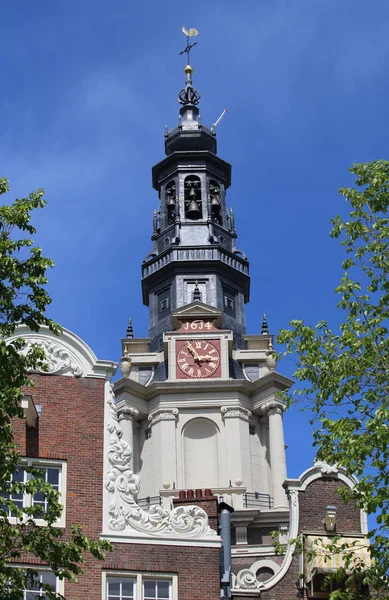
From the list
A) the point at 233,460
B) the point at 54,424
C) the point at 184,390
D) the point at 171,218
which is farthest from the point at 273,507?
the point at 54,424

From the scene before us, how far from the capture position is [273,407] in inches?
2343

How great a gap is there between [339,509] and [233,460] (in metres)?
27.4

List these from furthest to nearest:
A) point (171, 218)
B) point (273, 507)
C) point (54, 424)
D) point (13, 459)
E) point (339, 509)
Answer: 1. point (171, 218)
2. point (273, 507)
3. point (339, 509)
4. point (54, 424)
5. point (13, 459)

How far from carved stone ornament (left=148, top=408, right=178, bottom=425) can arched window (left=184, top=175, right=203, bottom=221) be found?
14253mm

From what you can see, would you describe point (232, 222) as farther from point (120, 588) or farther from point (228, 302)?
point (120, 588)

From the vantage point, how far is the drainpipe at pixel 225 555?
27.5m

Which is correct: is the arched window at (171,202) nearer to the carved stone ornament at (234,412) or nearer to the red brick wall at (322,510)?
the carved stone ornament at (234,412)

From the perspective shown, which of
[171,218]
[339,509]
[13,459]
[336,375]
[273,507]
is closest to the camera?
[13,459]

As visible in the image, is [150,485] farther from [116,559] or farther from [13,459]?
[13,459]

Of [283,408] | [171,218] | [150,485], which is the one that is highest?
[171,218]

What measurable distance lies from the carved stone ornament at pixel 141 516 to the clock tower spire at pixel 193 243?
3674 cm

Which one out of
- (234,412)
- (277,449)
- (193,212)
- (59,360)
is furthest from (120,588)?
(193,212)

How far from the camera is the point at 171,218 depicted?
70.7 meters

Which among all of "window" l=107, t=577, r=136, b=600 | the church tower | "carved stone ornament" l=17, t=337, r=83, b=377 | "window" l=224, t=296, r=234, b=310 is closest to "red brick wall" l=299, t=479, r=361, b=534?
"window" l=107, t=577, r=136, b=600
